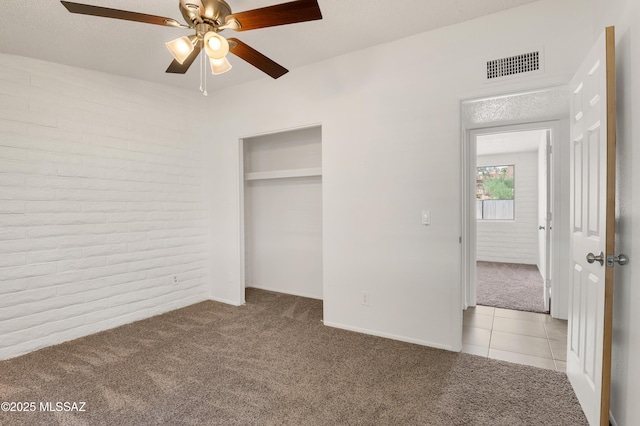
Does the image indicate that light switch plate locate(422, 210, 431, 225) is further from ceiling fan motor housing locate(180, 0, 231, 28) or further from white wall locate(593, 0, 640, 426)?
ceiling fan motor housing locate(180, 0, 231, 28)

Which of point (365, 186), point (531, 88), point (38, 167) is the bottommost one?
point (365, 186)

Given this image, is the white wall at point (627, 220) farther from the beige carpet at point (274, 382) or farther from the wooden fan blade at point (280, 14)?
the wooden fan blade at point (280, 14)

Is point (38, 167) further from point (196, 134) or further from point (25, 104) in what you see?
→ point (196, 134)

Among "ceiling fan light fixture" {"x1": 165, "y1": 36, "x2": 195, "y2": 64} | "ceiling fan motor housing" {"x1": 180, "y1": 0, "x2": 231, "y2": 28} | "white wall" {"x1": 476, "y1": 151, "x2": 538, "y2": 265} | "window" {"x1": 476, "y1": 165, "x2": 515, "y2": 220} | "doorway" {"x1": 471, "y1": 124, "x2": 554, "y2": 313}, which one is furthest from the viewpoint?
"window" {"x1": 476, "y1": 165, "x2": 515, "y2": 220}

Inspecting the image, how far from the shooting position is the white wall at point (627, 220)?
1571 millimetres

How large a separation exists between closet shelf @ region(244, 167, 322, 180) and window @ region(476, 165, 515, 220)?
16.8 ft

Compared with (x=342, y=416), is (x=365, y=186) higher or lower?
higher

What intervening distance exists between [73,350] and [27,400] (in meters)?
0.76

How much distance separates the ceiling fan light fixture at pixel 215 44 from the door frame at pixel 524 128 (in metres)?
2.52

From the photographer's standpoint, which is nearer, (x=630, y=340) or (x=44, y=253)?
(x=630, y=340)

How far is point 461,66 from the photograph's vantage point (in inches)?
105

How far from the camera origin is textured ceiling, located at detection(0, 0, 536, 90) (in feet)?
7.64

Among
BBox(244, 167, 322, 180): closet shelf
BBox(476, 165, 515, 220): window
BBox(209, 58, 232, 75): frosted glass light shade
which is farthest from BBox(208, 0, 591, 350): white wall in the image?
BBox(476, 165, 515, 220): window

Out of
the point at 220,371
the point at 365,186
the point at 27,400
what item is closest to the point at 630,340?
the point at 365,186
